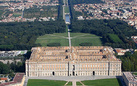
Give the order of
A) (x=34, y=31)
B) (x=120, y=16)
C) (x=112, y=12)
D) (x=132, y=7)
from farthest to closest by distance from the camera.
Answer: (x=132, y=7) → (x=112, y=12) → (x=120, y=16) → (x=34, y=31)

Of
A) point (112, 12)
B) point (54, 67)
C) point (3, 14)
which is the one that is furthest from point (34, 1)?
point (54, 67)

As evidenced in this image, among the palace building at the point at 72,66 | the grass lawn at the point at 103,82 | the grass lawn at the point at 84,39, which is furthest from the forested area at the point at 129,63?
the grass lawn at the point at 84,39

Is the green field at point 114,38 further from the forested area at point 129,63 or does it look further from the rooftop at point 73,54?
the rooftop at point 73,54

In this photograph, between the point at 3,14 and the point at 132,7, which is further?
the point at 132,7

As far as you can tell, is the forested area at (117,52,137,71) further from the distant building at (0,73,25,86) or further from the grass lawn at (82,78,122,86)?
the distant building at (0,73,25,86)

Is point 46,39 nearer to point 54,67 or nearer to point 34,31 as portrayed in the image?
point 34,31

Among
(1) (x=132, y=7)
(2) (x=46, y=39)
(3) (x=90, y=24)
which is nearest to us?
(2) (x=46, y=39)

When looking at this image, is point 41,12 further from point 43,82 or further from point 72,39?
point 43,82
